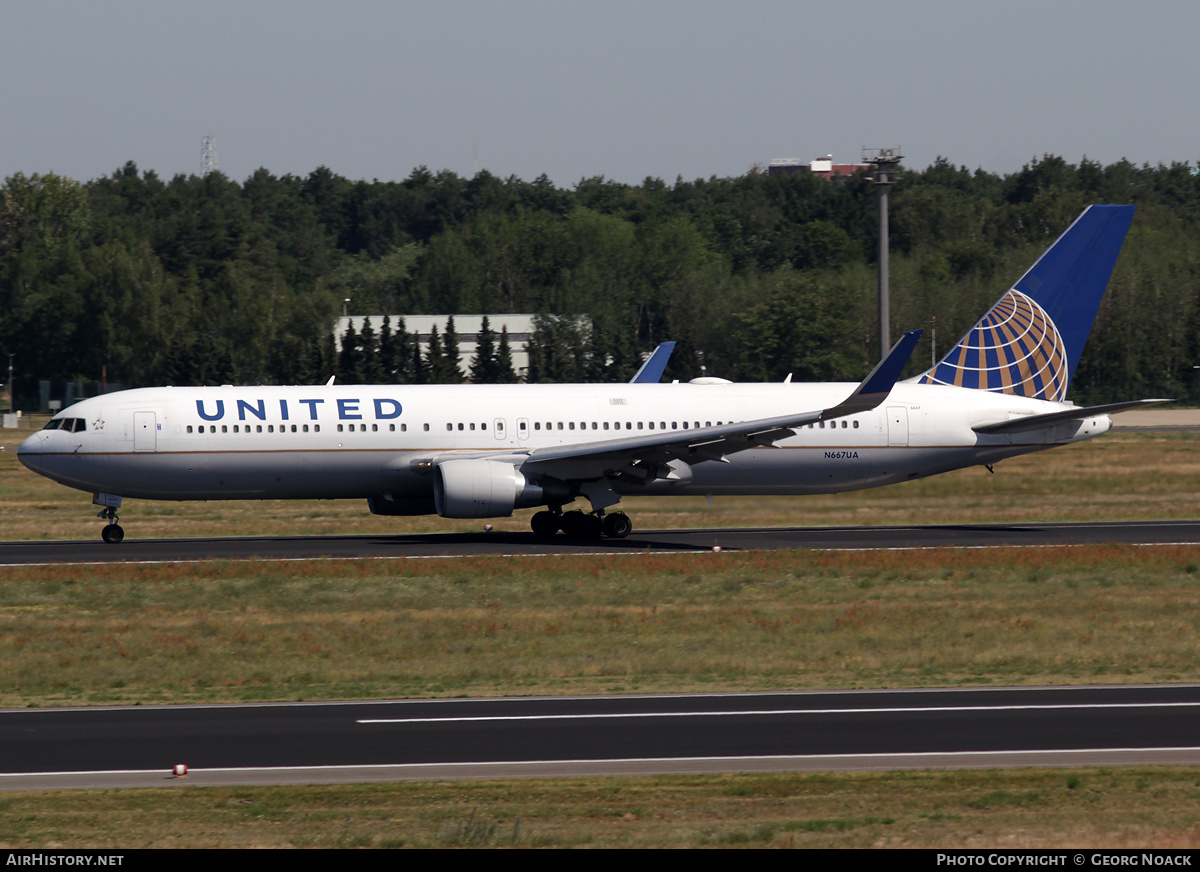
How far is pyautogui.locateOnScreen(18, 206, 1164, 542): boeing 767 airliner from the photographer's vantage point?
35.3 metres

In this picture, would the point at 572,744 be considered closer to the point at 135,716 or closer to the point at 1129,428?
the point at 135,716

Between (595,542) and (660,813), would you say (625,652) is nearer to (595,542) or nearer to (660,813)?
(660,813)

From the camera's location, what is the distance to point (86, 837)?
1220cm

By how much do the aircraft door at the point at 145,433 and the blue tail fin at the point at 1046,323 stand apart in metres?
21.8

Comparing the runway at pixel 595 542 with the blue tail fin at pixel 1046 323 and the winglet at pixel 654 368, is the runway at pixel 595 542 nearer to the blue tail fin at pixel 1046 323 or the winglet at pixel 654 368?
the blue tail fin at pixel 1046 323

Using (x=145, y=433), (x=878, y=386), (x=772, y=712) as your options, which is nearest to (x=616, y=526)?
(x=878, y=386)

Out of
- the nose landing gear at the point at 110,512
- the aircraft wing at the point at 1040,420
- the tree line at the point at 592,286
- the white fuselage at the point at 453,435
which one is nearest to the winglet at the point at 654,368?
the white fuselage at the point at 453,435

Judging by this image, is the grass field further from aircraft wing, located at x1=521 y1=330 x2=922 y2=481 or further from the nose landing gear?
the nose landing gear

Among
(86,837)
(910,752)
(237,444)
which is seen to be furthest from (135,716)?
(237,444)

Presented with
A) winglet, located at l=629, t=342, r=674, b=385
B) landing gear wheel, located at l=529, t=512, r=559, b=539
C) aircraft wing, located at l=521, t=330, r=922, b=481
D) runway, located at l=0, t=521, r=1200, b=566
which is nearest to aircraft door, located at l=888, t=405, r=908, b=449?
runway, located at l=0, t=521, r=1200, b=566

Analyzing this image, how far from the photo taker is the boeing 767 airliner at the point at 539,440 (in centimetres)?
3531

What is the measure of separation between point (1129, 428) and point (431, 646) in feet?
219

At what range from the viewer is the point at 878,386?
33.2m

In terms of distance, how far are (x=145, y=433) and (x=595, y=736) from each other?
75.8 ft
